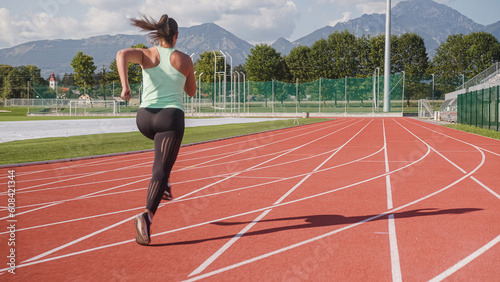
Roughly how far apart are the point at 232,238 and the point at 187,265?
893 millimetres

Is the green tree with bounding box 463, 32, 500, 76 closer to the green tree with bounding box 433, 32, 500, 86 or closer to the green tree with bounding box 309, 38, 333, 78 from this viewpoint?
the green tree with bounding box 433, 32, 500, 86

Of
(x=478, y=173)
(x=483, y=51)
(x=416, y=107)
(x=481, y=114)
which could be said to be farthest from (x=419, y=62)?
(x=478, y=173)

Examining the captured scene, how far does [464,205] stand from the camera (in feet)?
20.4

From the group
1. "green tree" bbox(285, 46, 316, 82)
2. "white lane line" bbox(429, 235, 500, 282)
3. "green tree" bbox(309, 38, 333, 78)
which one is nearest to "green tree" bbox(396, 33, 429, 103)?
"green tree" bbox(309, 38, 333, 78)

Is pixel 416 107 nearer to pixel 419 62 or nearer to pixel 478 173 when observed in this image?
pixel 419 62

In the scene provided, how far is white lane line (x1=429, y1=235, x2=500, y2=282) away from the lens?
139 inches

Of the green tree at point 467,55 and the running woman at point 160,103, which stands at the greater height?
the green tree at point 467,55

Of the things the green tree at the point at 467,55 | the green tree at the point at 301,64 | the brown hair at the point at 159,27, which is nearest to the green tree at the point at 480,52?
the green tree at the point at 467,55

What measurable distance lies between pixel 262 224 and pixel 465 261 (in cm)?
217

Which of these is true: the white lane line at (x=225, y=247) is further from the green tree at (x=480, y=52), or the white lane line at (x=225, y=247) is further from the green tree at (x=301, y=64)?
the green tree at (x=480, y=52)

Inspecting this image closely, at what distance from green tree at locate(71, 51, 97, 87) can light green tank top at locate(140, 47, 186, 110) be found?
8784 cm

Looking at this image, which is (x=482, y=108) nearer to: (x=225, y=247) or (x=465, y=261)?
(x=465, y=261)

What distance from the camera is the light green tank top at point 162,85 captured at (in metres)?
4.16

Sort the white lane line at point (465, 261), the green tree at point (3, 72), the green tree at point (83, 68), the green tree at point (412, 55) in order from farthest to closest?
the green tree at point (3, 72) → the green tree at point (83, 68) → the green tree at point (412, 55) → the white lane line at point (465, 261)
